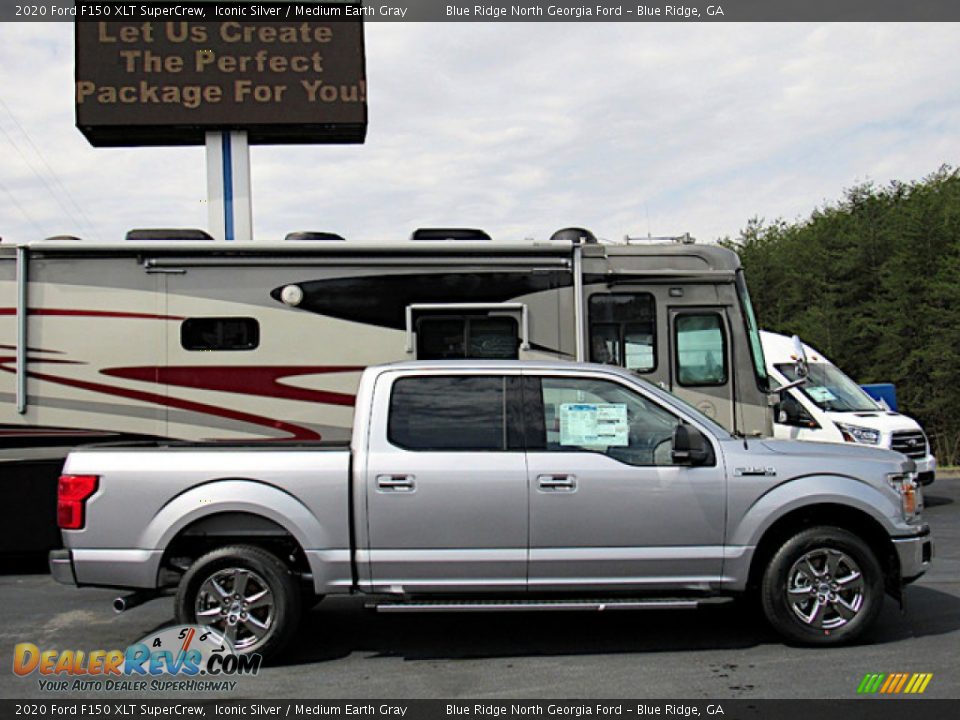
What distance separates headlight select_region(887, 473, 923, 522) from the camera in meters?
6.30

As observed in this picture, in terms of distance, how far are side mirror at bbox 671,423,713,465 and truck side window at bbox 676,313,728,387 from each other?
11.5 feet

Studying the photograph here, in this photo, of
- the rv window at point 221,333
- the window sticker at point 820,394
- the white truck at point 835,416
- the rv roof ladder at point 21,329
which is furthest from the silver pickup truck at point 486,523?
the window sticker at point 820,394

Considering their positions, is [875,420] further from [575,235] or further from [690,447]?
[690,447]

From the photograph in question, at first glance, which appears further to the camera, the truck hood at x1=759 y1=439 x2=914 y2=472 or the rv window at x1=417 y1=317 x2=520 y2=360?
the rv window at x1=417 y1=317 x2=520 y2=360

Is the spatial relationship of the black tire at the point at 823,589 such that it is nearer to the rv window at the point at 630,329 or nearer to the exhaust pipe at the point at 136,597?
the rv window at the point at 630,329

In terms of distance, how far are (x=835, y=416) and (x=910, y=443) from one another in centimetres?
106

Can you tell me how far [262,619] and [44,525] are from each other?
407 centimetres

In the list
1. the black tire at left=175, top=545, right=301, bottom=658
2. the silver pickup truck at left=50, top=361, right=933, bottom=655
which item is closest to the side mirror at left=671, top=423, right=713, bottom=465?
the silver pickup truck at left=50, top=361, right=933, bottom=655

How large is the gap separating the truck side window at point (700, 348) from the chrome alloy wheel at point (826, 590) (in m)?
3.60

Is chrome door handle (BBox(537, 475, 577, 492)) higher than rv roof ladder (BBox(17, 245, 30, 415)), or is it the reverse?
rv roof ladder (BBox(17, 245, 30, 415))

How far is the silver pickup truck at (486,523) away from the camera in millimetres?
6074

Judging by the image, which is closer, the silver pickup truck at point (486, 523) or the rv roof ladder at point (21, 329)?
the silver pickup truck at point (486, 523)

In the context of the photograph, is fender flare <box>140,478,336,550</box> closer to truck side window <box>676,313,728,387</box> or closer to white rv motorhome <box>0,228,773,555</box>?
white rv motorhome <box>0,228,773,555</box>

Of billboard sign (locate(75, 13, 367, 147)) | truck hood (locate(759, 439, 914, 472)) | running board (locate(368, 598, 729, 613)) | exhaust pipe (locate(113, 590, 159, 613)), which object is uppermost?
billboard sign (locate(75, 13, 367, 147))
